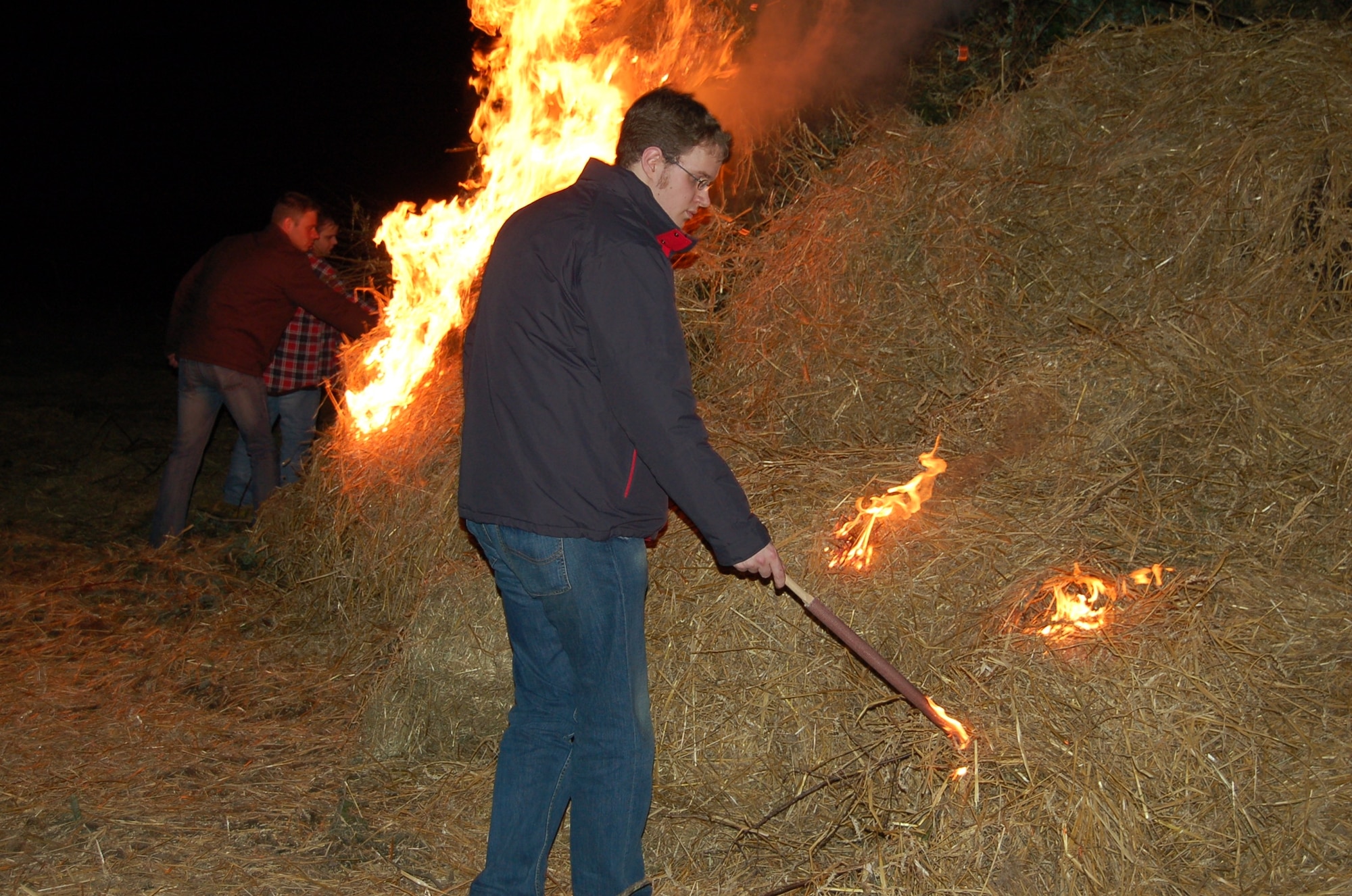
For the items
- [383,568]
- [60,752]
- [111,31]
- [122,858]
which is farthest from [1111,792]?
[111,31]

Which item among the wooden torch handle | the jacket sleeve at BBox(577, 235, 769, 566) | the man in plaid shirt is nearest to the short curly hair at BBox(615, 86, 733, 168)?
the jacket sleeve at BBox(577, 235, 769, 566)

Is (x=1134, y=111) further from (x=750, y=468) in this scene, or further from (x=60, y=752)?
(x=60, y=752)

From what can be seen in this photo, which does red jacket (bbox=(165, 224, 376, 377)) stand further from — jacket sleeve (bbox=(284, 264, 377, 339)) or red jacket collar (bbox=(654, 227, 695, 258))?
red jacket collar (bbox=(654, 227, 695, 258))

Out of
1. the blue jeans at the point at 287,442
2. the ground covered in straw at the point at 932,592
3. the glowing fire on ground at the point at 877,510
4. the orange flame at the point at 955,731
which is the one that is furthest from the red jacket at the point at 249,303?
the orange flame at the point at 955,731

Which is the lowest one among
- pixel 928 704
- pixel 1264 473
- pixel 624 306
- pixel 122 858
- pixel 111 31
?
pixel 1264 473

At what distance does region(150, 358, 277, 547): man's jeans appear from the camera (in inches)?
257

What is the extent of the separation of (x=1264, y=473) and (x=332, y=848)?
379 centimetres

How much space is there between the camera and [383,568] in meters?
5.45

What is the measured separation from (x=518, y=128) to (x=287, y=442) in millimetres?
2816

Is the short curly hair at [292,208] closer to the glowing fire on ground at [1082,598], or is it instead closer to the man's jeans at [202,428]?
the man's jeans at [202,428]

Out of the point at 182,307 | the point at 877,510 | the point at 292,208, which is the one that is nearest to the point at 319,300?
the point at 292,208

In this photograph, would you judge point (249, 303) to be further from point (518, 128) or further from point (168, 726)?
point (168, 726)

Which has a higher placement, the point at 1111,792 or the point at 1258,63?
the point at 1258,63

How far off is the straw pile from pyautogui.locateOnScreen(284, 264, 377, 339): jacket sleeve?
84 cm
